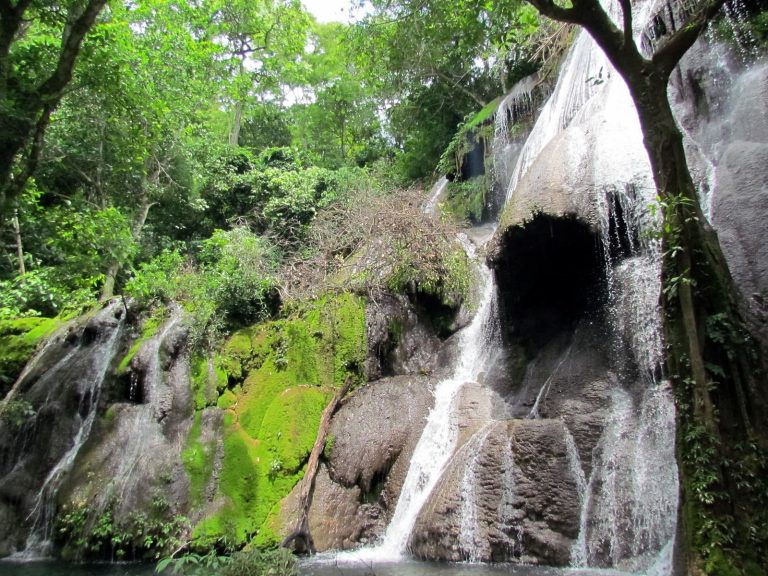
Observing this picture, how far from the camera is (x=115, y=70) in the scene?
9273 millimetres

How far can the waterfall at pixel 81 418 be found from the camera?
29.1 feet

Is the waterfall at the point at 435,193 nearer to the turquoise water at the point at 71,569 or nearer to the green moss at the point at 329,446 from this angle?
the green moss at the point at 329,446

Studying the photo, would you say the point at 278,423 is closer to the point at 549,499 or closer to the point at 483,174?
the point at 549,499

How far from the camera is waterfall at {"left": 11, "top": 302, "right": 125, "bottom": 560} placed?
29.1ft

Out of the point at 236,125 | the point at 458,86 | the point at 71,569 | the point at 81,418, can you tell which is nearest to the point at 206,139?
the point at 236,125

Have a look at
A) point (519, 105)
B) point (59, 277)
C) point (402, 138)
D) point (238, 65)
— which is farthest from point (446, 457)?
point (238, 65)

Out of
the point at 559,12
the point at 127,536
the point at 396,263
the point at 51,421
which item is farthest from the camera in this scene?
the point at 396,263

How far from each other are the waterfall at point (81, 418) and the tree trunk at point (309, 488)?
13.9 ft

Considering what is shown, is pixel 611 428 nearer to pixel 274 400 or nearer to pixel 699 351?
pixel 699 351

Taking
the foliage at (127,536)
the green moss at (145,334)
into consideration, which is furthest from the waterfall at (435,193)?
the foliage at (127,536)

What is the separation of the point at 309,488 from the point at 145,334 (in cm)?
556

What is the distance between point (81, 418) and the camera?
10492 millimetres

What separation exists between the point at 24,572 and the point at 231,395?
3.93 m

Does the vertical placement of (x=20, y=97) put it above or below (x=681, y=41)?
above
